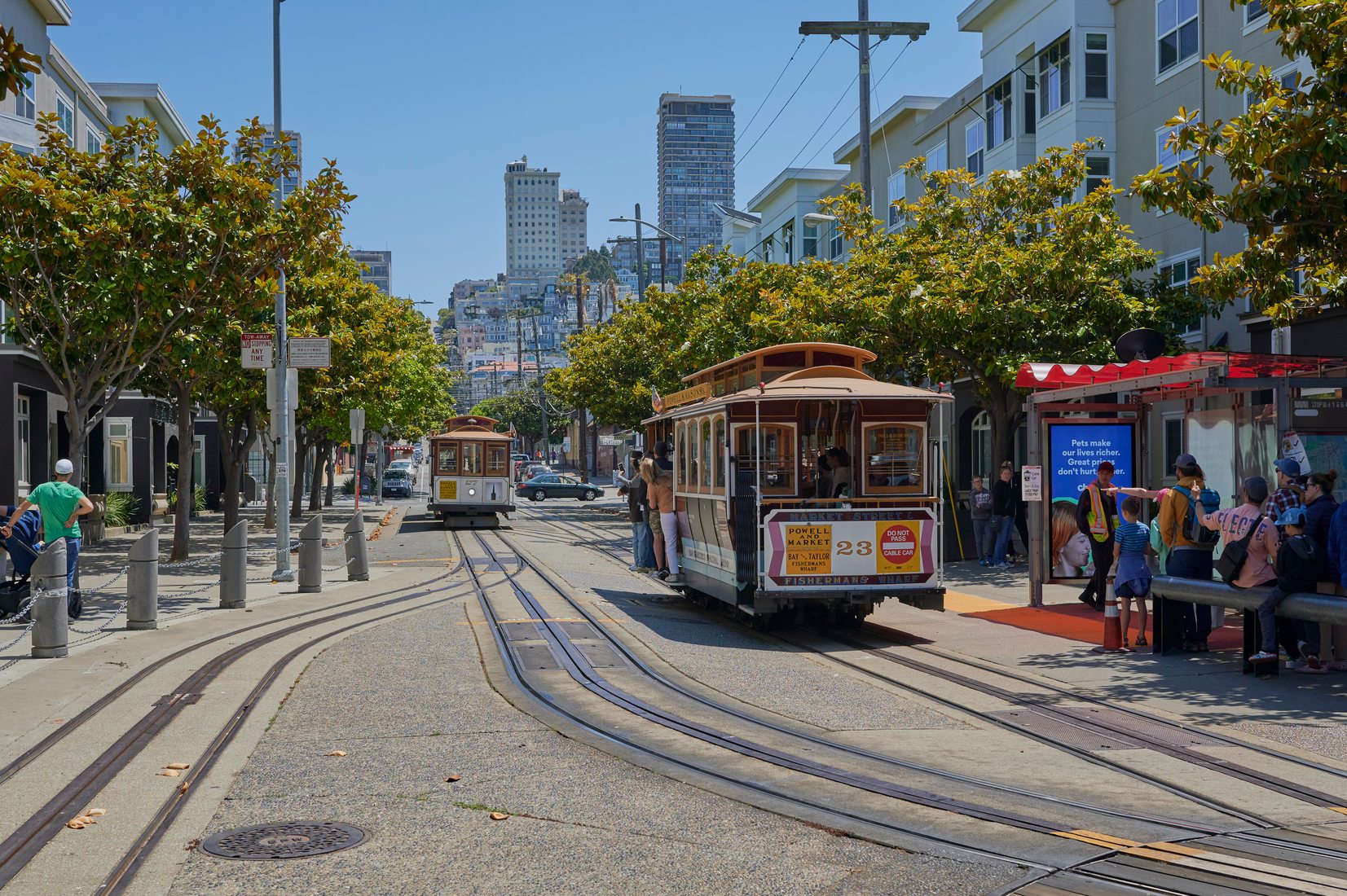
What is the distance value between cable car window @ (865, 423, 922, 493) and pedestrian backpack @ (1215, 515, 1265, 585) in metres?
3.68

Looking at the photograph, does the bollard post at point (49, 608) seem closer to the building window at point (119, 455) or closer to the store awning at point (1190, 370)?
the store awning at point (1190, 370)

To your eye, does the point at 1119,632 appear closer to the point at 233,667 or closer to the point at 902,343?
the point at 233,667

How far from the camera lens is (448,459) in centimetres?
A: 3856

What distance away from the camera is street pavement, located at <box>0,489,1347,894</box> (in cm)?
597

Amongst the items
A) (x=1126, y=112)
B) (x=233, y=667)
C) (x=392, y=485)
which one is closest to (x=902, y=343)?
(x=1126, y=112)

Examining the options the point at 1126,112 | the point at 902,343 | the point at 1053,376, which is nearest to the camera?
the point at 1053,376

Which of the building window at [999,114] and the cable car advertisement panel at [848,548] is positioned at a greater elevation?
the building window at [999,114]

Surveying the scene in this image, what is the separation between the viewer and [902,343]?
2594cm

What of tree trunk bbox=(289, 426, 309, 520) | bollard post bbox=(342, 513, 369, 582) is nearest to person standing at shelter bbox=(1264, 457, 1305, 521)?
bollard post bbox=(342, 513, 369, 582)

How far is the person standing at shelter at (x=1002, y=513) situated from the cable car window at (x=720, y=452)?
9616 millimetres

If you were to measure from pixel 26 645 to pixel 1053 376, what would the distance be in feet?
39.2

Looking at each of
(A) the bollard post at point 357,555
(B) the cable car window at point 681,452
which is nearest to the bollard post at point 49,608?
(B) the cable car window at point 681,452

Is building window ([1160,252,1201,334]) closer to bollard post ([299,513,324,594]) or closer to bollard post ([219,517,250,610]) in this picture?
bollard post ([299,513,324,594])

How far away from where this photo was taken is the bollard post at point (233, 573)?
56.2 ft
